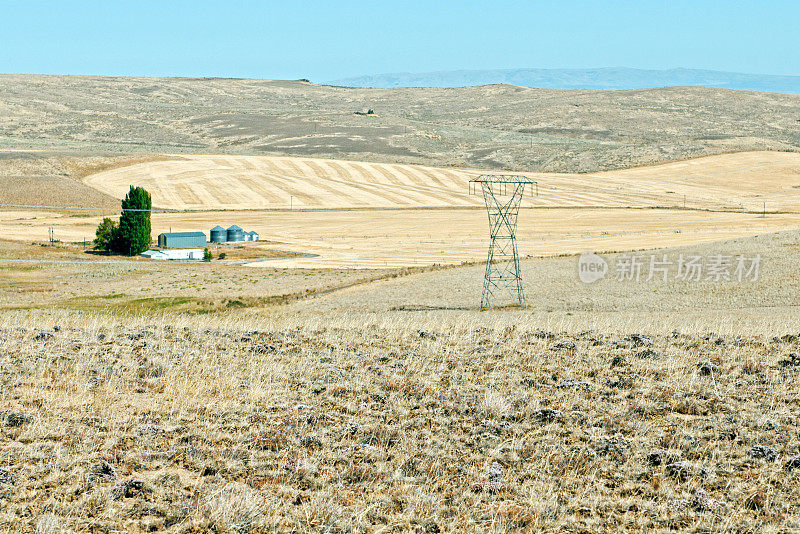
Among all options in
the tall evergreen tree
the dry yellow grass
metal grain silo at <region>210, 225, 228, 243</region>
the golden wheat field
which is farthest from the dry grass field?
the dry yellow grass

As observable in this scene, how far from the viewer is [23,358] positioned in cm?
1373

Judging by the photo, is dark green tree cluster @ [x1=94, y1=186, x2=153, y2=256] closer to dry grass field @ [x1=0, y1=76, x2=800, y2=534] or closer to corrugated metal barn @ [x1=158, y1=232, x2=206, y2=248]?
corrugated metal barn @ [x1=158, y1=232, x2=206, y2=248]

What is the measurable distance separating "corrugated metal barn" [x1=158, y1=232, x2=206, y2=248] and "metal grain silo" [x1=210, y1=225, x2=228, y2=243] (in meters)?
2.55

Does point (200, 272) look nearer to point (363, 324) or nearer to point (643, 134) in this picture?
point (363, 324)

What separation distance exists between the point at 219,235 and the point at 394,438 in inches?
3140

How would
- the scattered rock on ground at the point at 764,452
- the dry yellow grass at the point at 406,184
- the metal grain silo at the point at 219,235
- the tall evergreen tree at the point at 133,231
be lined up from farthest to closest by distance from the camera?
the dry yellow grass at the point at 406,184 → the metal grain silo at the point at 219,235 → the tall evergreen tree at the point at 133,231 → the scattered rock on ground at the point at 764,452

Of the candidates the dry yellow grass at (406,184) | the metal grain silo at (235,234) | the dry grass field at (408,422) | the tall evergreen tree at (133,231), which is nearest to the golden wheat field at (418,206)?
the dry yellow grass at (406,184)

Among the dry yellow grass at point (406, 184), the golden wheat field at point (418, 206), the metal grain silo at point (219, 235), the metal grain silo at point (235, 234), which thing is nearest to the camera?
the golden wheat field at point (418, 206)

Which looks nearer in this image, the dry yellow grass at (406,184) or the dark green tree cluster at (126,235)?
the dark green tree cluster at (126,235)

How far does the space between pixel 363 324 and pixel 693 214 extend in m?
93.7

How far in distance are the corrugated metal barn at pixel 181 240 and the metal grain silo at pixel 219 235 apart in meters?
2.55

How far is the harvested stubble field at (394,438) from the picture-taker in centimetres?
799

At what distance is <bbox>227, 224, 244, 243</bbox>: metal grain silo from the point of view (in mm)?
86438

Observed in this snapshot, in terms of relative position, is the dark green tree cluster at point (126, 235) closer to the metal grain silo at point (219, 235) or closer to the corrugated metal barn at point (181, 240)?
the corrugated metal barn at point (181, 240)
